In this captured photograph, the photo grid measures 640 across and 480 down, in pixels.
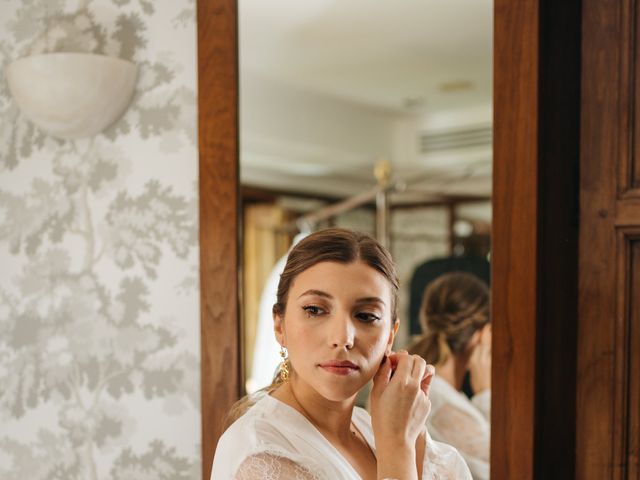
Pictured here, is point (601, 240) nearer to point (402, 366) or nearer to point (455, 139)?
point (402, 366)

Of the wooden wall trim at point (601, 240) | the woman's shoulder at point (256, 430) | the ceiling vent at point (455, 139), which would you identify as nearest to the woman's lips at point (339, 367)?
the woman's shoulder at point (256, 430)

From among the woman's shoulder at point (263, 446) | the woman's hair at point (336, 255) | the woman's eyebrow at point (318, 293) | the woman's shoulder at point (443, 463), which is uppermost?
the woman's hair at point (336, 255)

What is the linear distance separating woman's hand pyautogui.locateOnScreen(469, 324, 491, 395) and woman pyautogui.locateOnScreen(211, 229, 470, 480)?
406 mm

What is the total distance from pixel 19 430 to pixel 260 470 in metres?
1.04

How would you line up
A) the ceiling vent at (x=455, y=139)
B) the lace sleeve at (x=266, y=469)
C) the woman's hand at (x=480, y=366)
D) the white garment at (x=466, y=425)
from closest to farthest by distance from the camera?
the lace sleeve at (x=266, y=469), the white garment at (x=466, y=425), the woman's hand at (x=480, y=366), the ceiling vent at (x=455, y=139)

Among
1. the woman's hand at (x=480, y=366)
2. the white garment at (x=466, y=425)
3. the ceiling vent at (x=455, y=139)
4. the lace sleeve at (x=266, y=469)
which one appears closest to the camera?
the lace sleeve at (x=266, y=469)

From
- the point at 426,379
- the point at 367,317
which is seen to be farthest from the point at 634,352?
the point at 367,317

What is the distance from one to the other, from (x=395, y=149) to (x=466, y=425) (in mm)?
1584

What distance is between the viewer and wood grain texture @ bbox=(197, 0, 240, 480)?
1407 mm

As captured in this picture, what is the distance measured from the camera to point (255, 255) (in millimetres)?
1591

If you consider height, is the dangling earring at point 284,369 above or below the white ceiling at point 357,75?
below

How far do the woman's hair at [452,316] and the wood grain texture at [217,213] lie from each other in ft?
1.46

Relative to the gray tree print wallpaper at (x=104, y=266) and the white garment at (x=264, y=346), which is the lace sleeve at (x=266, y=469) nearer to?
the white garment at (x=264, y=346)

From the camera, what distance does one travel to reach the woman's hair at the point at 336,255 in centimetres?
97
